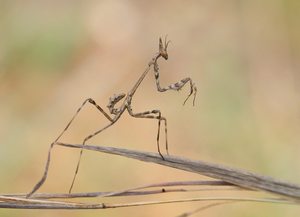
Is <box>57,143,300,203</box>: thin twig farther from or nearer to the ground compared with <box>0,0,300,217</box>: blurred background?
nearer to the ground

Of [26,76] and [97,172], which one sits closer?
[97,172]

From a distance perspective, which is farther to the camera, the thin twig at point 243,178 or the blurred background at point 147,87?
the blurred background at point 147,87

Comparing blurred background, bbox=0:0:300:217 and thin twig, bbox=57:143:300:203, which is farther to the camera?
blurred background, bbox=0:0:300:217

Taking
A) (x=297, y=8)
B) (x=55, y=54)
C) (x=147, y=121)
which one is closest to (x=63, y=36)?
(x=55, y=54)

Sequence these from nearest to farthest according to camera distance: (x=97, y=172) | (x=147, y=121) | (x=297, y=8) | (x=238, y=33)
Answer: (x=97, y=172)
(x=147, y=121)
(x=297, y=8)
(x=238, y=33)

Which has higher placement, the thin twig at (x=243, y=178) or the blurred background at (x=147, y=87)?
the blurred background at (x=147, y=87)

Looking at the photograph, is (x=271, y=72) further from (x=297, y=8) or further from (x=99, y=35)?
(x=99, y=35)

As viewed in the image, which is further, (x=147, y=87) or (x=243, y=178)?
(x=147, y=87)

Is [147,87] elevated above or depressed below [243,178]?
above
